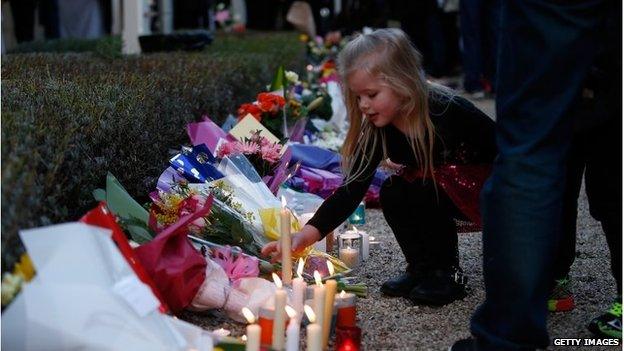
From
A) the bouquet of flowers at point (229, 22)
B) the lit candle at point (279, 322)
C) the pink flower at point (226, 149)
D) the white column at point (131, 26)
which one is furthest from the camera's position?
the bouquet of flowers at point (229, 22)

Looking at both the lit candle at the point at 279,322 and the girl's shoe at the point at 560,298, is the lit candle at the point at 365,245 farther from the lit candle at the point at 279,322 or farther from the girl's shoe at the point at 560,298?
the lit candle at the point at 279,322

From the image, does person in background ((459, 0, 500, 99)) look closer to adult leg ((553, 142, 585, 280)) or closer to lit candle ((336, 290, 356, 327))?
adult leg ((553, 142, 585, 280))

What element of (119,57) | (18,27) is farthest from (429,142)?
(18,27)

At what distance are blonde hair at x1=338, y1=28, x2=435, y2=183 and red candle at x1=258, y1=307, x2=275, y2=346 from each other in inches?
30.6

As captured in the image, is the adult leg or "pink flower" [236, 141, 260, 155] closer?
the adult leg

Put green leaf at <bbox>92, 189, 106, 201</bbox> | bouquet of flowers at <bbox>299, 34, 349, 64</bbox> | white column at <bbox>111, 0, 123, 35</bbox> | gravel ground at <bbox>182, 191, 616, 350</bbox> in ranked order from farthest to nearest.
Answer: white column at <bbox>111, 0, 123, 35</bbox> → bouquet of flowers at <bbox>299, 34, 349, 64</bbox> → green leaf at <bbox>92, 189, 106, 201</bbox> → gravel ground at <bbox>182, 191, 616, 350</bbox>

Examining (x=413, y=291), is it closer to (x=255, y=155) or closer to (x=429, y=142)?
(x=429, y=142)

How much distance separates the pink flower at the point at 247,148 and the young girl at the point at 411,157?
3.55 ft

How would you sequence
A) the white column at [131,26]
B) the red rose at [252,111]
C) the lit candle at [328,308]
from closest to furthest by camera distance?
the lit candle at [328,308]
the red rose at [252,111]
the white column at [131,26]

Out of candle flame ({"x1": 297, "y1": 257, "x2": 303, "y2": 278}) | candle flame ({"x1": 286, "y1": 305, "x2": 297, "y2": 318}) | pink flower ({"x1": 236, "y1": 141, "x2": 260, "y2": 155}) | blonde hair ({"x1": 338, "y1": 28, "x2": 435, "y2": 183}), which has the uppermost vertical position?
blonde hair ({"x1": 338, "y1": 28, "x2": 435, "y2": 183})

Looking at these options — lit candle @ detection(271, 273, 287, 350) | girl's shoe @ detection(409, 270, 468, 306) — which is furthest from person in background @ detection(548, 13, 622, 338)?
lit candle @ detection(271, 273, 287, 350)

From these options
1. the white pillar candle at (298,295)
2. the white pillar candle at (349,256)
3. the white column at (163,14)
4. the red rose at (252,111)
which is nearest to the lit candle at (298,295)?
the white pillar candle at (298,295)

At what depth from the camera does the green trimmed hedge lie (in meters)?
3.05

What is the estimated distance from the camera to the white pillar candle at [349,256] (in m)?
4.37
